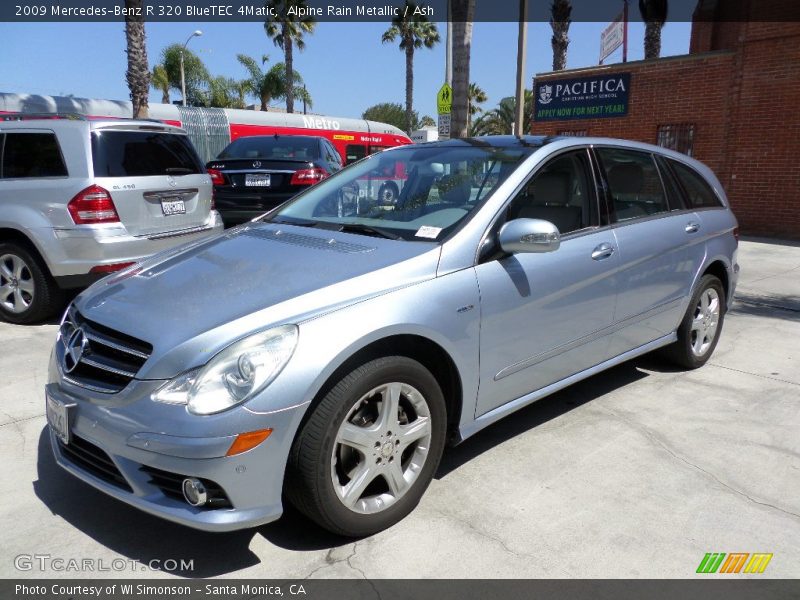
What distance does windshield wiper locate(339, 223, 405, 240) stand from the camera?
3.15 meters

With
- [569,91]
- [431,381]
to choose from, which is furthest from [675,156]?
[569,91]

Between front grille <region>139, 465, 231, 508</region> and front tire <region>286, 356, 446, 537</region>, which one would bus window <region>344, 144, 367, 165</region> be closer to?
front tire <region>286, 356, 446, 537</region>

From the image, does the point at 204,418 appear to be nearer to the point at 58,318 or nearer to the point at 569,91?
the point at 58,318

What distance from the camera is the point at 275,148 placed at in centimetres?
Answer: 898

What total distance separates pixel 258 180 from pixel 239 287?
226 inches

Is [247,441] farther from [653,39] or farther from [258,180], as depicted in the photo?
[653,39]

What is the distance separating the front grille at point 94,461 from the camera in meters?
2.46

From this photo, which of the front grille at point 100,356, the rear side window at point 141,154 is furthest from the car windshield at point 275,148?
the front grille at point 100,356

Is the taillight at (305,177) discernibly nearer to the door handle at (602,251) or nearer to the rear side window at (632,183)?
the rear side window at (632,183)

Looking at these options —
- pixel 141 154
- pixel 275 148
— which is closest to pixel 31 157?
pixel 141 154

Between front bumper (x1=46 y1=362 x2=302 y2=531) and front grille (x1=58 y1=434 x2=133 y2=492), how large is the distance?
0.09ft

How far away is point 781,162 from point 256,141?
9.79 meters

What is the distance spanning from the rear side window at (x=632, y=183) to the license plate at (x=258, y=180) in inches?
197

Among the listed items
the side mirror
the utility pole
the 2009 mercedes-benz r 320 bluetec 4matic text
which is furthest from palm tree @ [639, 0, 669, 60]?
the side mirror
